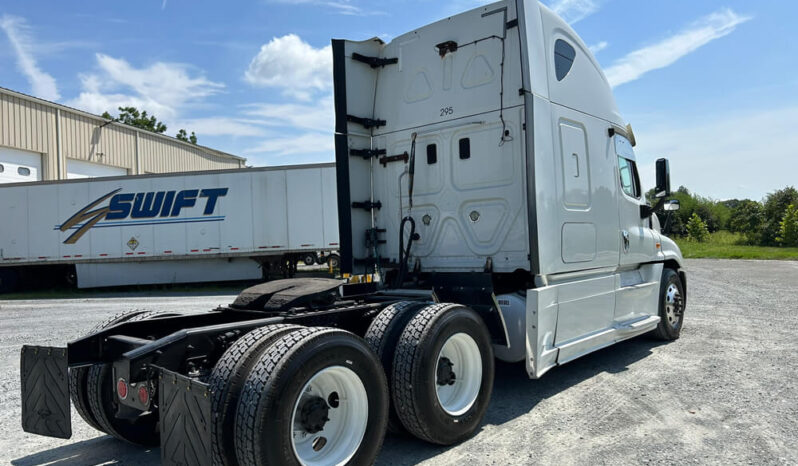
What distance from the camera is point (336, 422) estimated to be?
11.2 feet

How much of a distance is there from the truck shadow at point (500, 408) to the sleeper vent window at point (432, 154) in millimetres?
2379

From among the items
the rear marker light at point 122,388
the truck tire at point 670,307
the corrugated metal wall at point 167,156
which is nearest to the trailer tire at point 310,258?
the truck tire at point 670,307

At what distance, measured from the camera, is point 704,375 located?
5.67 metres

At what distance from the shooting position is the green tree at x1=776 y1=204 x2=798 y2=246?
1231 inches

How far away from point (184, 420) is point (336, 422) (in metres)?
0.94

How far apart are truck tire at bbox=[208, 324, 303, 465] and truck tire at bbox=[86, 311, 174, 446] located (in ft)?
4.31

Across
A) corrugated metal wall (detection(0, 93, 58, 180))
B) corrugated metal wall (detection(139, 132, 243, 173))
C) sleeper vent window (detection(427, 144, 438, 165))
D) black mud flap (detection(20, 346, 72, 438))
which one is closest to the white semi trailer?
corrugated metal wall (detection(0, 93, 58, 180))

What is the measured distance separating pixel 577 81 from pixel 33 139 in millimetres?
25422

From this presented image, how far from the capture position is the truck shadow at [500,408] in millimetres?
3898

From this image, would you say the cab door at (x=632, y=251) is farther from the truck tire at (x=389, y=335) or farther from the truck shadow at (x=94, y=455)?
the truck shadow at (x=94, y=455)

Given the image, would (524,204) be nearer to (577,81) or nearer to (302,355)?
(577,81)

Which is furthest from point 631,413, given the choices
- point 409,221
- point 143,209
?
point 143,209

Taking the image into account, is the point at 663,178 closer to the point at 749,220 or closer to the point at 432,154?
the point at 432,154

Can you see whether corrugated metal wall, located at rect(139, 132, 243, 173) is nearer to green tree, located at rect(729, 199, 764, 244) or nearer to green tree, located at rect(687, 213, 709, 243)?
green tree, located at rect(687, 213, 709, 243)
